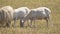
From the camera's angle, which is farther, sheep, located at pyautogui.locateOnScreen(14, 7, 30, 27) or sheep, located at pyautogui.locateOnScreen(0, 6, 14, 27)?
sheep, located at pyautogui.locateOnScreen(14, 7, 30, 27)

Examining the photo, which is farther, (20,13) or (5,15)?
(20,13)

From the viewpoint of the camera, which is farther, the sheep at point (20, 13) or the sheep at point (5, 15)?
the sheep at point (20, 13)

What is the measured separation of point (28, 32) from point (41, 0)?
16170 mm

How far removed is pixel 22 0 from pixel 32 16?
1221 cm

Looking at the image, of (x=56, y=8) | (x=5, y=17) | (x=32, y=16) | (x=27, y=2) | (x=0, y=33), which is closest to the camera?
(x=0, y=33)

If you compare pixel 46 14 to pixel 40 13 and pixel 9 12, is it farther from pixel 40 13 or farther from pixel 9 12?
pixel 9 12

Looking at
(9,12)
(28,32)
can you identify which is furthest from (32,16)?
(28,32)

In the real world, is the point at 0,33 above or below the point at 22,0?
below

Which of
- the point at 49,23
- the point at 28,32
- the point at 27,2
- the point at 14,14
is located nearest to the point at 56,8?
the point at 27,2

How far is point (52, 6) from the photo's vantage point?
27453 mm

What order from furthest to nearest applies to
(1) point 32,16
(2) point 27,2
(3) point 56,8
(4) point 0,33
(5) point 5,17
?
1. (2) point 27,2
2. (3) point 56,8
3. (1) point 32,16
4. (5) point 5,17
5. (4) point 0,33

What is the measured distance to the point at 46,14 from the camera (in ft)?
59.4

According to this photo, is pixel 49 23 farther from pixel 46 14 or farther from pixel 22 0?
pixel 22 0

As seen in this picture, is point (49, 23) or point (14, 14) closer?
point (14, 14)
